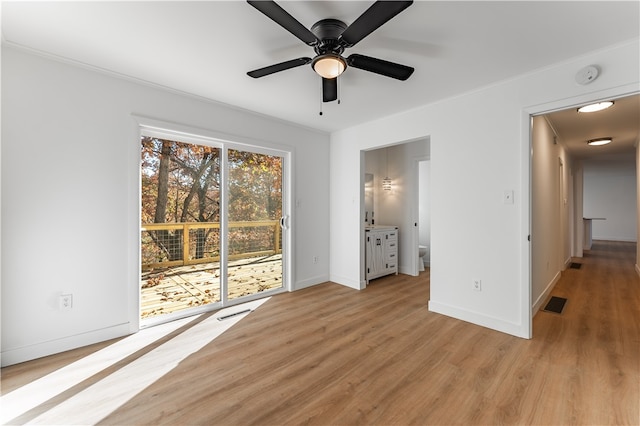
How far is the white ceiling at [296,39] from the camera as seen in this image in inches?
69.3

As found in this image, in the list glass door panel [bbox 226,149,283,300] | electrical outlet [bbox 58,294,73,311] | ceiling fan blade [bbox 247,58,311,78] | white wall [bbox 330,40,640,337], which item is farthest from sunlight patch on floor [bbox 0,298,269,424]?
white wall [bbox 330,40,640,337]

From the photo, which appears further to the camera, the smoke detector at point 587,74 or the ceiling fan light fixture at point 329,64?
the smoke detector at point 587,74

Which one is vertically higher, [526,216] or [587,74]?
[587,74]

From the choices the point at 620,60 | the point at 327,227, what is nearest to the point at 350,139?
the point at 327,227

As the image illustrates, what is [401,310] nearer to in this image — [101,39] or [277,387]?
[277,387]

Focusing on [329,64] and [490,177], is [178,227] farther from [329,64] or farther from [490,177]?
[490,177]

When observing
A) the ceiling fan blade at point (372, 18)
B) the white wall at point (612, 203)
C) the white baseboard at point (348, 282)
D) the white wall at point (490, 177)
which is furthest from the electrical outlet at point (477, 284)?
the white wall at point (612, 203)

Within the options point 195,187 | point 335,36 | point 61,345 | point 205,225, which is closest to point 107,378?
point 61,345

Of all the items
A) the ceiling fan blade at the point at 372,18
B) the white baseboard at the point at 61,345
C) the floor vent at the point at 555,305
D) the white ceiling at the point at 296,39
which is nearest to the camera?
the ceiling fan blade at the point at 372,18

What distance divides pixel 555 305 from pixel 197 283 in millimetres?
4468

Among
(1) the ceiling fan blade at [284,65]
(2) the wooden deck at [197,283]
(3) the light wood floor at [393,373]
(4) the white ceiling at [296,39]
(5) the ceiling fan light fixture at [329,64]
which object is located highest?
(4) the white ceiling at [296,39]

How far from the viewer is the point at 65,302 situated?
7.80ft

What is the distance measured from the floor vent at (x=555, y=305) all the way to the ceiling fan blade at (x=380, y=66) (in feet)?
10.7

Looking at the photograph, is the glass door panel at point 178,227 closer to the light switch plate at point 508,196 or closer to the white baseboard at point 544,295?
the light switch plate at point 508,196
